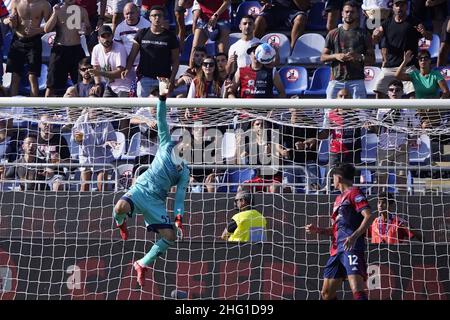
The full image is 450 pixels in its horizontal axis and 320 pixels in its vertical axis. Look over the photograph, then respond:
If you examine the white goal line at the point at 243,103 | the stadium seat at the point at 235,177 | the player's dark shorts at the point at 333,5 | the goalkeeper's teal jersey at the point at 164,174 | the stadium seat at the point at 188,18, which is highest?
the player's dark shorts at the point at 333,5

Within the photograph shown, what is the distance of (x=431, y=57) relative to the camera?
15.0 metres

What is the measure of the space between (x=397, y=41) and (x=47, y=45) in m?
4.81

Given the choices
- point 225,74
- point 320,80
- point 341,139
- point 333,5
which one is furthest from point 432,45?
point 341,139

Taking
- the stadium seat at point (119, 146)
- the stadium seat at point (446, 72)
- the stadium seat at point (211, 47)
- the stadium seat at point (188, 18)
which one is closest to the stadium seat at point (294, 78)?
the stadium seat at point (211, 47)

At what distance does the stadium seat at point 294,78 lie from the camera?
14820mm

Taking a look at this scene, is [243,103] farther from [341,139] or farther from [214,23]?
[214,23]

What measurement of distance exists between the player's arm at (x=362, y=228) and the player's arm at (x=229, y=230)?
1.68m

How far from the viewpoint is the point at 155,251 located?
36.7ft

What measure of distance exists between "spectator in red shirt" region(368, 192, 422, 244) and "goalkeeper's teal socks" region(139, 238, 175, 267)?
7.86 feet

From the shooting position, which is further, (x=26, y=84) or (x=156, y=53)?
(x=26, y=84)

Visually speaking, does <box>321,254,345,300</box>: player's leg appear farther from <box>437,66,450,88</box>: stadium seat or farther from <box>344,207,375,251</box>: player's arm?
<box>437,66,450,88</box>: stadium seat

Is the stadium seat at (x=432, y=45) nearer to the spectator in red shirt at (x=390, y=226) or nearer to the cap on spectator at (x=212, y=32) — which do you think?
the cap on spectator at (x=212, y=32)
